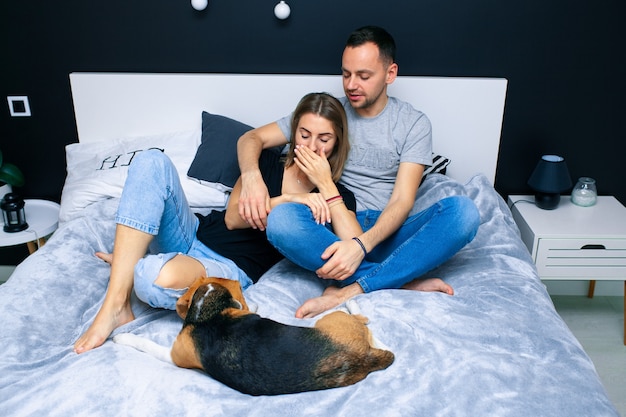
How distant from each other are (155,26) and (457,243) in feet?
5.68

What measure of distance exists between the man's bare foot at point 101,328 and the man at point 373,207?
514 mm

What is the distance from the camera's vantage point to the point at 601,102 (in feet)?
8.91

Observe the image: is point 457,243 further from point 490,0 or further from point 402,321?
point 490,0

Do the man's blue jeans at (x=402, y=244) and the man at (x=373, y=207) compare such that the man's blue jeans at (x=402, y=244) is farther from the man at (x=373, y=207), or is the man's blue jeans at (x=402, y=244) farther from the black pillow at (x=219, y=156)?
the black pillow at (x=219, y=156)

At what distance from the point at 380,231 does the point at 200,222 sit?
2.10 ft

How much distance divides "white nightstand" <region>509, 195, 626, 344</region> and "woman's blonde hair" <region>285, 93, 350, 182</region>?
2.97 feet

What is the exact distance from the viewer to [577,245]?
7.93 feet

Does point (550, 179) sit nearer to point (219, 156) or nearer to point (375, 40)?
point (375, 40)

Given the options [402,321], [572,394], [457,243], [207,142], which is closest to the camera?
[572,394]

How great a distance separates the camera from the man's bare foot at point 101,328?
156 cm

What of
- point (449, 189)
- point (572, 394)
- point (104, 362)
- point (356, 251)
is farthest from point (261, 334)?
point (449, 189)

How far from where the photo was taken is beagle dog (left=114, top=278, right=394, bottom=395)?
1.35 m

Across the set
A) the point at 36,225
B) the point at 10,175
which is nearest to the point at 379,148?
the point at 36,225

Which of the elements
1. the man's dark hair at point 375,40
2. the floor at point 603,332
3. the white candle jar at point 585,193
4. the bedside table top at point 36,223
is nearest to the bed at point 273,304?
the bedside table top at point 36,223
